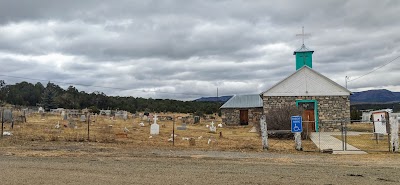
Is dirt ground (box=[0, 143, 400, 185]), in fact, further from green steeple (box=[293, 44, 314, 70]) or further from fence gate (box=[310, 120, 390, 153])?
green steeple (box=[293, 44, 314, 70])

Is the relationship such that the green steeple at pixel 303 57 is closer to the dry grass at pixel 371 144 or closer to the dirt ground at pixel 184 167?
the dry grass at pixel 371 144

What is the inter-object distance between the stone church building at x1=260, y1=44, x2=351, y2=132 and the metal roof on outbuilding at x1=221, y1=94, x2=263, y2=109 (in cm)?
942

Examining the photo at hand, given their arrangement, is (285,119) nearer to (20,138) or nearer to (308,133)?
(308,133)

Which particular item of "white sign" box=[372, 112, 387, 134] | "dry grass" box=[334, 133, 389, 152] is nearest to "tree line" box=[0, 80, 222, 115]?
"dry grass" box=[334, 133, 389, 152]

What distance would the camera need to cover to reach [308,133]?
25.9 metres

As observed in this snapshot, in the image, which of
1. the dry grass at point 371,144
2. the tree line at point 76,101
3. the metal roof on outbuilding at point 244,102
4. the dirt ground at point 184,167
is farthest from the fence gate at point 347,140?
the tree line at point 76,101

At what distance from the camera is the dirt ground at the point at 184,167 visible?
970 centimetres

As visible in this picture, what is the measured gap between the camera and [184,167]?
11.9 metres

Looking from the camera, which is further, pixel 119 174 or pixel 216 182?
pixel 119 174

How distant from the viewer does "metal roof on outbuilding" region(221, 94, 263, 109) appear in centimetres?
4504

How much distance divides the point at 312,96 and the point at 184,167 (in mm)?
24251

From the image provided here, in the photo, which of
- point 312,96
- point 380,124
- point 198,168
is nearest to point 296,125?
point 380,124

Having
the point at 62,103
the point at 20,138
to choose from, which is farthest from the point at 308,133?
the point at 62,103

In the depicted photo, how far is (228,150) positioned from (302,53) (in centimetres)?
2344
